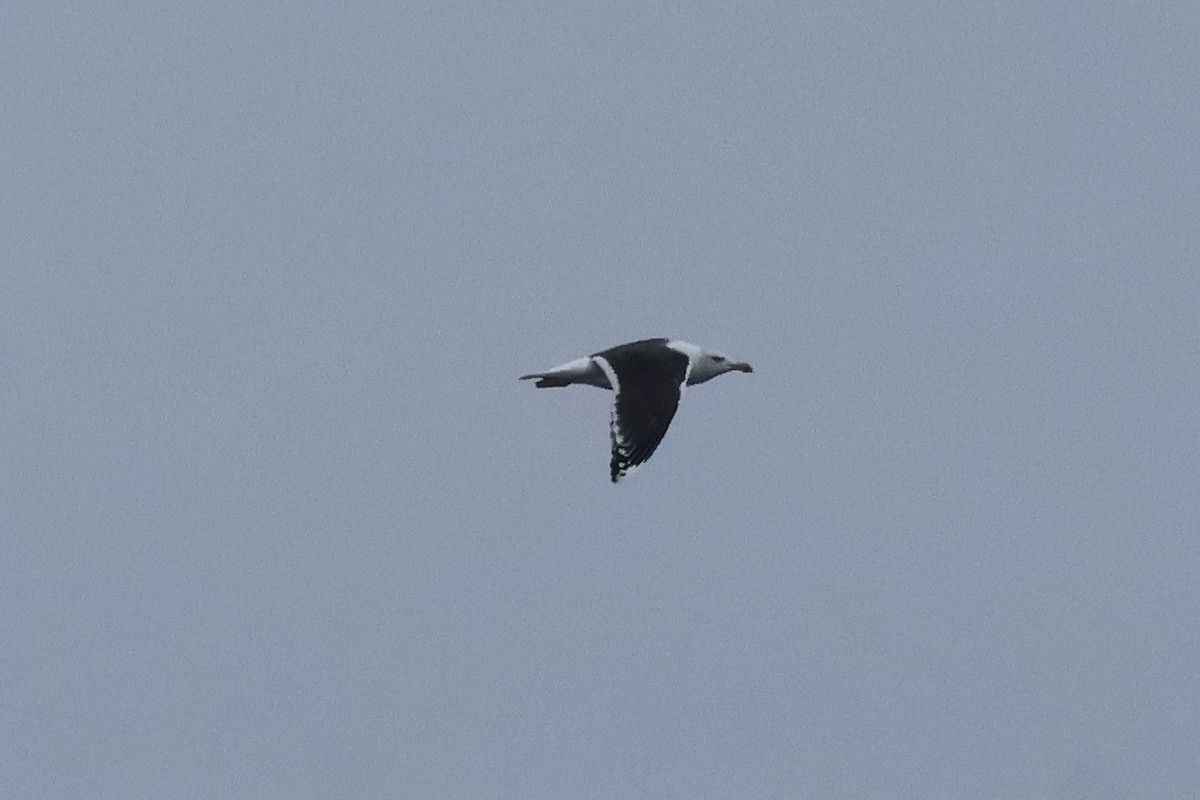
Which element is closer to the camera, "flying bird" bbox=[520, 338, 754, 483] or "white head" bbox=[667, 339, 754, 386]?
"flying bird" bbox=[520, 338, 754, 483]

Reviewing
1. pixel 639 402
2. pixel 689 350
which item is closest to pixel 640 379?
pixel 639 402

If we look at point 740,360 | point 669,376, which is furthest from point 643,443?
point 740,360

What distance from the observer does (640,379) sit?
51.1 metres

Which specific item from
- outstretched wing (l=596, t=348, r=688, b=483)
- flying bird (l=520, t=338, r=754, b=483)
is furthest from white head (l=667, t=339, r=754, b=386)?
outstretched wing (l=596, t=348, r=688, b=483)

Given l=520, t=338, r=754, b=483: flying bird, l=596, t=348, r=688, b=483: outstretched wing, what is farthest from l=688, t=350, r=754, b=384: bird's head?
l=596, t=348, r=688, b=483: outstretched wing

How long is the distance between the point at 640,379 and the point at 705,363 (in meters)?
5.09

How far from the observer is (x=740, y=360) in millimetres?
56688

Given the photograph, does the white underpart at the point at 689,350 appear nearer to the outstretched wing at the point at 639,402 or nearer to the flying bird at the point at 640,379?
the flying bird at the point at 640,379

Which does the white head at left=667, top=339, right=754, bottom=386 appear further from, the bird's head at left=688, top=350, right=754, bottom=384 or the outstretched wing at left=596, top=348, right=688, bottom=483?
the outstretched wing at left=596, top=348, right=688, bottom=483

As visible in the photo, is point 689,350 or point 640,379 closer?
point 640,379

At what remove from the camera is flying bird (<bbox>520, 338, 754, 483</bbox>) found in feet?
160

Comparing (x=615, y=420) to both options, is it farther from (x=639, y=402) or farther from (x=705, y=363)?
(x=705, y=363)

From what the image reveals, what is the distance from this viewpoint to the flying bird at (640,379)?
4891cm

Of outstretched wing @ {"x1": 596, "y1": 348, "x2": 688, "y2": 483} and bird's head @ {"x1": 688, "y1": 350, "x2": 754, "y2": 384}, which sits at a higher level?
bird's head @ {"x1": 688, "y1": 350, "x2": 754, "y2": 384}
